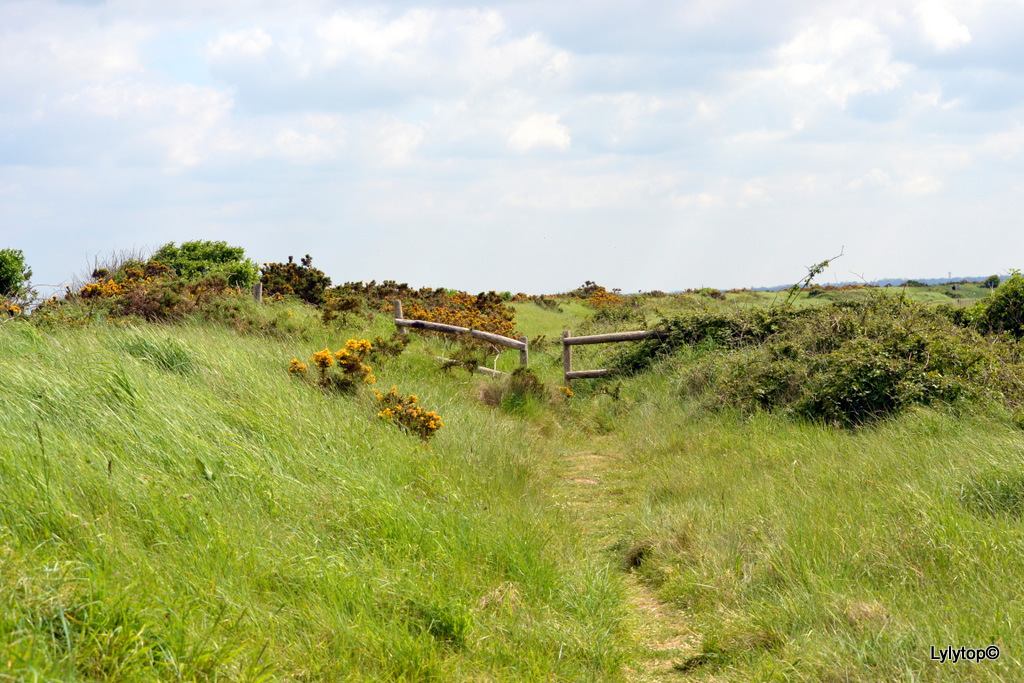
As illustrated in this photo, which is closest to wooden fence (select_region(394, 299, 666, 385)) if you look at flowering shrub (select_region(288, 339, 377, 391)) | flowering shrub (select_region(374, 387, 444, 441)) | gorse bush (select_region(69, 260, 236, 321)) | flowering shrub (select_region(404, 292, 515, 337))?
flowering shrub (select_region(404, 292, 515, 337))

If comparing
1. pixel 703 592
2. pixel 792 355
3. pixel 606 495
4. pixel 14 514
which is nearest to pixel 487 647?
pixel 703 592

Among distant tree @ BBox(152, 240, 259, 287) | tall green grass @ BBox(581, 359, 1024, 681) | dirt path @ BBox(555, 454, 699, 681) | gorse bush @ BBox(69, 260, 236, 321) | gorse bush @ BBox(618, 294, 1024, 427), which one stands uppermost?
distant tree @ BBox(152, 240, 259, 287)

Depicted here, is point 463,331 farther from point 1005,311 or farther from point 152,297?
point 1005,311

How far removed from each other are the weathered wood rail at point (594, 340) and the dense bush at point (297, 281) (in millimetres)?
10435

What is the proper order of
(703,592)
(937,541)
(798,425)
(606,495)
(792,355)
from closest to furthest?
1. (937,541)
2. (703,592)
3. (606,495)
4. (798,425)
5. (792,355)

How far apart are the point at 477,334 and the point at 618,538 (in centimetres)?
878

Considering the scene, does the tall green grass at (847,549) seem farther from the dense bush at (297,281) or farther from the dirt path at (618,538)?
the dense bush at (297,281)

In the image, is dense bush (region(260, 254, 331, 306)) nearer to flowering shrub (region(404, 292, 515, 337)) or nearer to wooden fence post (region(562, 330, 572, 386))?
flowering shrub (region(404, 292, 515, 337))

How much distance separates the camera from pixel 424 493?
242 inches

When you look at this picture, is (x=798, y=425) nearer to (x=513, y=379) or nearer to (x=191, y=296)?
(x=513, y=379)

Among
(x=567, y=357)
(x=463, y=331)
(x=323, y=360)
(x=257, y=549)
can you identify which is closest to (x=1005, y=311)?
(x=567, y=357)

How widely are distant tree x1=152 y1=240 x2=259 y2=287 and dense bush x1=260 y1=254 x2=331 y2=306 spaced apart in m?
0.58

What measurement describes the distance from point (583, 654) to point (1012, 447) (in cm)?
413

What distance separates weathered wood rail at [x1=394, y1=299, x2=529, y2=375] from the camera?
47.6 feet
